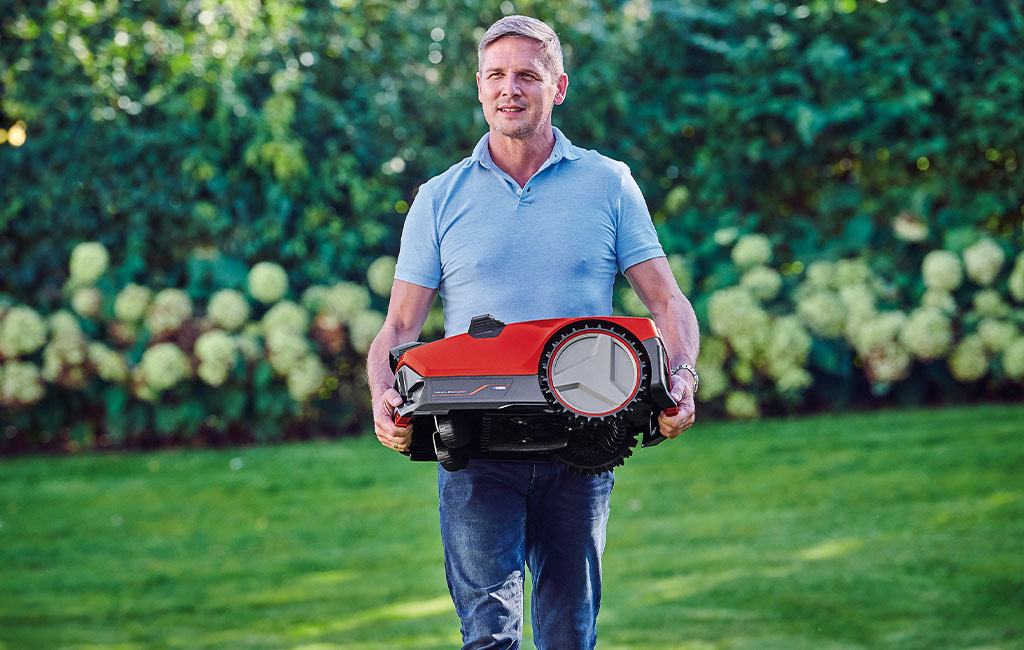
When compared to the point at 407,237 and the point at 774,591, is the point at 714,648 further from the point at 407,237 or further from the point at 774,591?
the point at 407,237

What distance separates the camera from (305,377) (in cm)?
597

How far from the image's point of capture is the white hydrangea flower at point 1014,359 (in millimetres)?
5598

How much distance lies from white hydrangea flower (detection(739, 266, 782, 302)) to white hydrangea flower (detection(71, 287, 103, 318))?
11.1 feet

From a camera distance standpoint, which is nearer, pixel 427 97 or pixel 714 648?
pixel 714 648

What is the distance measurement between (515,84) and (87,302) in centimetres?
452

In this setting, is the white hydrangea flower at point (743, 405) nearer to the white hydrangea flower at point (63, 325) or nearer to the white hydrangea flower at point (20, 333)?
the white hydrangea flower at point (63, 325)

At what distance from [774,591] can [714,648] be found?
0.52 meters

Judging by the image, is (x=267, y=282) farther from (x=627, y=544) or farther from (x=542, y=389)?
(x=542, y=389)

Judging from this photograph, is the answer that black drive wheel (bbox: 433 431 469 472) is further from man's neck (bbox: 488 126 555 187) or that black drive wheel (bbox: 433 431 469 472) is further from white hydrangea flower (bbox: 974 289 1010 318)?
white hydrangea flower (bbox: 974 289 1010 318)

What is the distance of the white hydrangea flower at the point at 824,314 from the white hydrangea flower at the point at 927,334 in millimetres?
305

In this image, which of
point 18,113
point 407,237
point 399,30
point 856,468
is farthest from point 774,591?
point 18,113

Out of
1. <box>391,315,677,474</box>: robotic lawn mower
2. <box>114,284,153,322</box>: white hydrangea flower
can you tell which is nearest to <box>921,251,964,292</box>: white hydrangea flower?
<box>114,284,153,322</box>: white hydrangea flower

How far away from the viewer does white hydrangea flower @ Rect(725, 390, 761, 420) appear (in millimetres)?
5934

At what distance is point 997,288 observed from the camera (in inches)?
231
